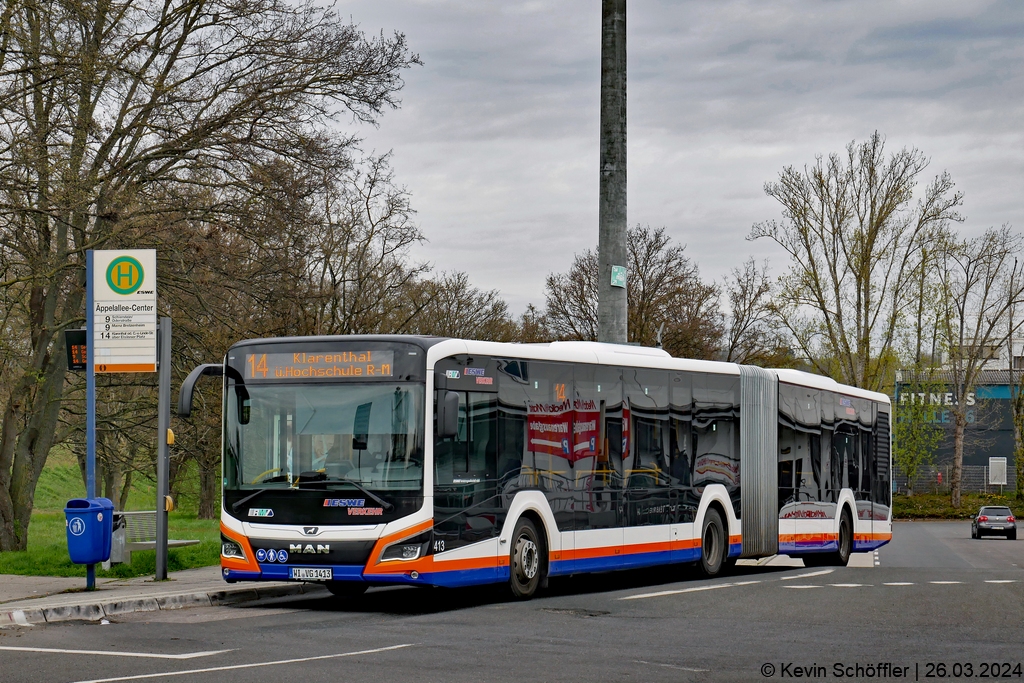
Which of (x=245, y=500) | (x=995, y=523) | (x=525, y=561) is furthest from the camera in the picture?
(x=995, y=523)

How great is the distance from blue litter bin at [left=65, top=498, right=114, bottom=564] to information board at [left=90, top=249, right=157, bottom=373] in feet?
6.11

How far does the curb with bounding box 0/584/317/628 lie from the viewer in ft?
39.8

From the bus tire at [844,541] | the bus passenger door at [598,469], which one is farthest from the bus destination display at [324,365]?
the bus tire at [844,541]

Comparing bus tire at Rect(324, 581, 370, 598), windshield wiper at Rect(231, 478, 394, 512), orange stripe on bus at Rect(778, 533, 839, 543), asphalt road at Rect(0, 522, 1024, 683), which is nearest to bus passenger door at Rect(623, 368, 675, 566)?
asphalt road at Rect(0, 522, 1024, 683)

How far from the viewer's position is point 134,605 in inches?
528

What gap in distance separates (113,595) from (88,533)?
0.80 m

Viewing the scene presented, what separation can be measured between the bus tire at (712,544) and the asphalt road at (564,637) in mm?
1997

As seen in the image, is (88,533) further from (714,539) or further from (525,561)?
(714,539)

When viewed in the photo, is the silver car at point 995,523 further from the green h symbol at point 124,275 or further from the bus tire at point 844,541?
the green h symbol at point 124,275

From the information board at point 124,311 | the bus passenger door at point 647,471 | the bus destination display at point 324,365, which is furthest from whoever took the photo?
the bus passenger door at point 647,471

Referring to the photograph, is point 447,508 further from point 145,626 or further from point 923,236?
point 923,236

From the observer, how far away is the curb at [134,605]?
12141 mm

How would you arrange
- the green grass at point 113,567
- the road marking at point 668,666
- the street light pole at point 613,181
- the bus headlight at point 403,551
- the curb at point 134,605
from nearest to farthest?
1. the road marking at point 668,666
2. the curb at point 134,605
3. the bus headlight at point 403,551
4. the green grass at point 113,567
5. the street light pole at point 613,181

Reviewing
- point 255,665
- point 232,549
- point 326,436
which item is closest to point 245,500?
point 232,549
